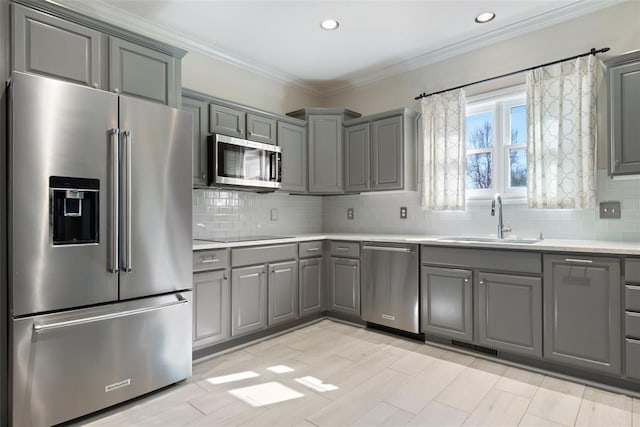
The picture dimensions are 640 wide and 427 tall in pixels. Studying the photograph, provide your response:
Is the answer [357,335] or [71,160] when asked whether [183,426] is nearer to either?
[71,160]

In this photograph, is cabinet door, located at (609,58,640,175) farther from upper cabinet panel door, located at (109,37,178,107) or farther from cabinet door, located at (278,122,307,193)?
upper cabinet panel door, located at (109,37,178,107)

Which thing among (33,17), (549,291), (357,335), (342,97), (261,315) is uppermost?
(342,97)

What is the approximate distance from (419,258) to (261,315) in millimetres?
1505

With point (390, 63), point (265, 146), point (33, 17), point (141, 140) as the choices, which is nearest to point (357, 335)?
point (265, 146)

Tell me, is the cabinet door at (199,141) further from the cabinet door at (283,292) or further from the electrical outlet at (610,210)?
the electrical outlet at (610,210)

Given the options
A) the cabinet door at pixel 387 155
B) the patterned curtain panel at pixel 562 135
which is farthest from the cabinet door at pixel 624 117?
the cabinet door at pixel 387 155

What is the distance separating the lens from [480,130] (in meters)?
3.54

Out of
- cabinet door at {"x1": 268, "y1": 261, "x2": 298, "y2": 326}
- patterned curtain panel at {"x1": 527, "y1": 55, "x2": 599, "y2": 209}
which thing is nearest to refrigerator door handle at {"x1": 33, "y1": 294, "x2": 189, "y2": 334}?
cabinet door at {"x1": 268, "y1": 261, "x2": 298, "y2": 326}

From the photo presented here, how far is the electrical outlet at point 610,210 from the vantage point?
2715 millimetres

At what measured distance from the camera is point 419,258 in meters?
3.16

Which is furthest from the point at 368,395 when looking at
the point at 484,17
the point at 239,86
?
the point at 239,86

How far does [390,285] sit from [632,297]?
1.72 metres

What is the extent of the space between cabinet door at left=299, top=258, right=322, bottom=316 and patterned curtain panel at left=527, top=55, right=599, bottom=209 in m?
2.09

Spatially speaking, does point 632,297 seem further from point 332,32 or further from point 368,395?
point 332,32
